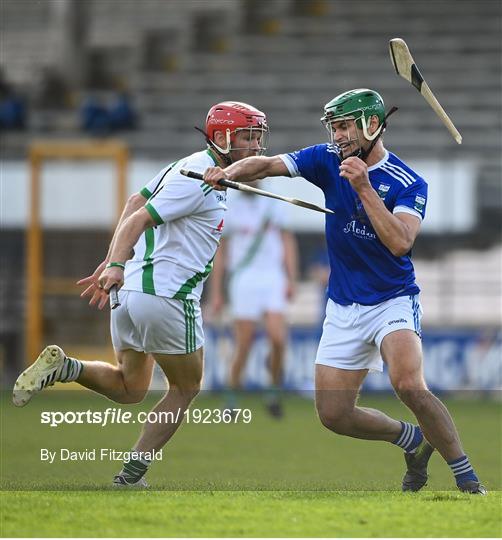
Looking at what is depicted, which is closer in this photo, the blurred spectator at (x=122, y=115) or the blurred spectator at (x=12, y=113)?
the blurred spectator at (x=122, y=115)

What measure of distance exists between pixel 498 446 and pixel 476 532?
4.93m

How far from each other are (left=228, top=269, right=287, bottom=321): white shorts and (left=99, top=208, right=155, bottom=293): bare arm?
6202 millimetres

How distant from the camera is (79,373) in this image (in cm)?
696

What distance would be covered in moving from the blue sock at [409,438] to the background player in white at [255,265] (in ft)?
18.7

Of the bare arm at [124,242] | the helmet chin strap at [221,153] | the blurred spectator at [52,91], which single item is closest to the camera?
the bare arm at [124,242]

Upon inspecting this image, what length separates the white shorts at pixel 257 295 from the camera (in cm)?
1288

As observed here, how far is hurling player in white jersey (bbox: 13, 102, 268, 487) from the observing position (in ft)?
22.3

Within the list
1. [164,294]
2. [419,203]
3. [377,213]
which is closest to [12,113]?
[164,294]

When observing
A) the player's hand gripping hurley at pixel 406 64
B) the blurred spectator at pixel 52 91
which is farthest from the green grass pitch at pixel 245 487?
the blurred spectator at pixel 52 91

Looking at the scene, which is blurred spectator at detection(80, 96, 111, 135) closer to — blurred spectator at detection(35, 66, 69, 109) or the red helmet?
blurred spectator at detection(35, 66, 69, 109)

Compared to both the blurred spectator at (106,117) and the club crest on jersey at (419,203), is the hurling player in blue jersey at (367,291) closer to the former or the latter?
the club crest on jersey at (419,203)

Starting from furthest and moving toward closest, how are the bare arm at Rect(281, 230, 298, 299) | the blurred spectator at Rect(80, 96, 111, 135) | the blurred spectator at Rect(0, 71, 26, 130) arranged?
the blurred spectator at Rect(0, 71, 26, 130) → the blurred spectator at Rect(80, 96, 111, 135) → the bare arm at Rect(281, 230, 298, 299)

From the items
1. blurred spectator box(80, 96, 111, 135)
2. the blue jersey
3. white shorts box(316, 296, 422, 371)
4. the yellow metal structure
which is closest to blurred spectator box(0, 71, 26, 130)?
blurred spectator box(80, 96, 111, 135)

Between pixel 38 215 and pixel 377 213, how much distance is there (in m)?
10.8
